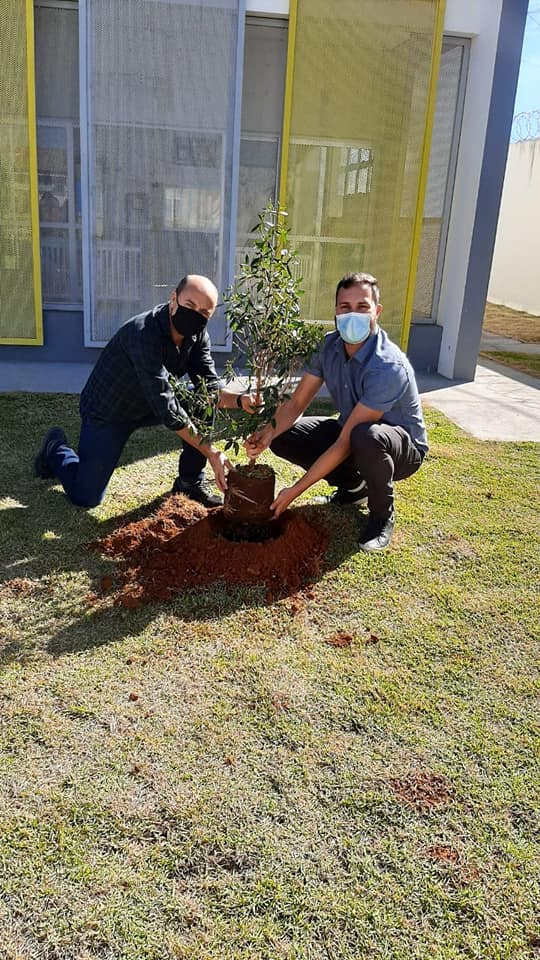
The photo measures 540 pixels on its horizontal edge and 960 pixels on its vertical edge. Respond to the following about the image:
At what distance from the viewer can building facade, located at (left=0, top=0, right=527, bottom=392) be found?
22.7 ft

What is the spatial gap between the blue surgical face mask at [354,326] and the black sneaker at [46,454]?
175 centimetres

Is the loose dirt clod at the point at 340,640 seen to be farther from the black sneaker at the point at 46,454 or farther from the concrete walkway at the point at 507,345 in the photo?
the concrete walkway at the point at 507,345

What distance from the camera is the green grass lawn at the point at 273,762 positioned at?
6.22 ft

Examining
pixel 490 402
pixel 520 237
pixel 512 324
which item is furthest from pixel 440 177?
pixel 520 237

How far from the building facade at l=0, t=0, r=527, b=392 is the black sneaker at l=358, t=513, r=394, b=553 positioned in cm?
360

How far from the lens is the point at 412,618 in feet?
10.7

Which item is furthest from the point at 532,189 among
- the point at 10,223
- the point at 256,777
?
the point at 256,777

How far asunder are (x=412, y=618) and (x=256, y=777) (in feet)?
3.82

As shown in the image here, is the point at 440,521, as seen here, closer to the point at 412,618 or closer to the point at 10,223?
the point at 412,618

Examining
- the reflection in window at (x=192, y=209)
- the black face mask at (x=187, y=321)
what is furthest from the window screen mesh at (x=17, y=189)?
the black face mask at (x=187, y=321)

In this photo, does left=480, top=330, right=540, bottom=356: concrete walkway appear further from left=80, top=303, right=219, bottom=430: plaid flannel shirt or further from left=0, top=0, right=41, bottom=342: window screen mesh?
left=80, top=303, right=219, bottom=430: plaid flannel shirt

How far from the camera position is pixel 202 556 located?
11.6 feet

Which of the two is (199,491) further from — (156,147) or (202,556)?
(156,147)

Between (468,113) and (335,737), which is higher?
(468,113)
